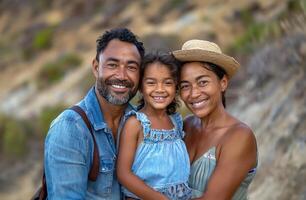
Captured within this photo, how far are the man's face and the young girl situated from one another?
101 millimetres

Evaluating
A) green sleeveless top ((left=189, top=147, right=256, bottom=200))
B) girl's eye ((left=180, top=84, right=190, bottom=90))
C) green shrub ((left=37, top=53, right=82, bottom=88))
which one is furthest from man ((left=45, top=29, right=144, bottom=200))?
green shrub ((left=37, top=53, right=82, bottom=88))

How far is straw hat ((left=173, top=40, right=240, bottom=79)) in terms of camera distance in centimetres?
356

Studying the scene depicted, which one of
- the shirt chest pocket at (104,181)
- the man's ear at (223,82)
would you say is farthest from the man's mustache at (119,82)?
the man's ear at (223,82)

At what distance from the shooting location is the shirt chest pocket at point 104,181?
341 centimetres

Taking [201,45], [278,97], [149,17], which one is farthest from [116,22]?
[201,45]

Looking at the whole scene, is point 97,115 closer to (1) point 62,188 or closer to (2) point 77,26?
(1) point 62,188

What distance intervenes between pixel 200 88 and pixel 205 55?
8.1 inches

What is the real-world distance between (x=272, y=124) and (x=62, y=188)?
505cm

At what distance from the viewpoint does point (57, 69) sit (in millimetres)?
22422

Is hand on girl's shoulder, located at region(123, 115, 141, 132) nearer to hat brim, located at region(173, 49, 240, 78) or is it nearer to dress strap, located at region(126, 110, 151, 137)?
dress strap, located at region(126, 110, 151, 137)

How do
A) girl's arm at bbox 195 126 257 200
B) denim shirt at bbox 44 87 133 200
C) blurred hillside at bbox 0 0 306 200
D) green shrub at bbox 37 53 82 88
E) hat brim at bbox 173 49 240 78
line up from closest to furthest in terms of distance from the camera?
denim shirt at bbox 44 87 133 200 → girl's arm at bbox 195 126 257 200 → hat brim at bbox 173 49 240 78 → blurred hillside at bbox 0 0 306 200 → green shrub at bbox 37 53 82 88

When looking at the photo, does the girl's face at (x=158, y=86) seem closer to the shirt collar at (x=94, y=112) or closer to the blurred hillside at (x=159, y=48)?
the shirt collar at (x=94, y=112)

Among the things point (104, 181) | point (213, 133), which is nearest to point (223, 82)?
point (213, 133)

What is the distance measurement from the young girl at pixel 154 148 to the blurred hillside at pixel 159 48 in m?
2.66
